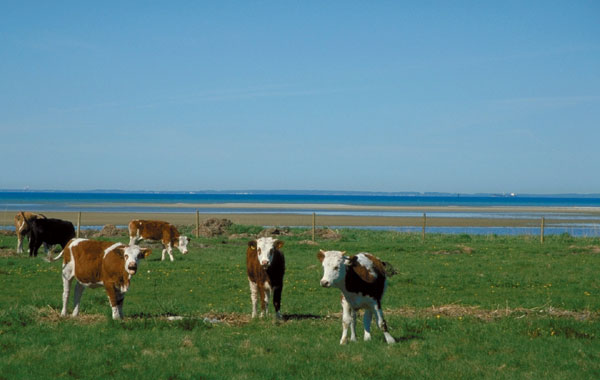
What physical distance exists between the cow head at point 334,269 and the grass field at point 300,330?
3.65 feet

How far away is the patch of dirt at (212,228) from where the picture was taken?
39.8 meters

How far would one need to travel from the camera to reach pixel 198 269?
23.9m

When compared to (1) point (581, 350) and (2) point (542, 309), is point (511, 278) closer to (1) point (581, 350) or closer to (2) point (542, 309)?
(2) point (542, 309)

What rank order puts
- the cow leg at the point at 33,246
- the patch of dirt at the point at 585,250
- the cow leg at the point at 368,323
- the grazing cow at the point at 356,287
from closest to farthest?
the grazing cow at the point at 356,287 < the cow leg at the point at 368,323 < the cow leg at the point at 33,246 < the patch of dirt at the point at 585,250

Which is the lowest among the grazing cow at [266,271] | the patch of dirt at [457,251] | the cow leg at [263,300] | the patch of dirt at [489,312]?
the patch of dirt at [457,251]

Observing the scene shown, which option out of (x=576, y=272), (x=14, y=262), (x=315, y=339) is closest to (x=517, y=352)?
(x=315, y=339)

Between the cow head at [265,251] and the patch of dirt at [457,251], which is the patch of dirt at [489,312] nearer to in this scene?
the cow head at [265,251]

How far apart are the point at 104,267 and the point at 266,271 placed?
331 centimetres

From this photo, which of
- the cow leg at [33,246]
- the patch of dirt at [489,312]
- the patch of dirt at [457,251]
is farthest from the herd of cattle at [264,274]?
the patch of dirt at [457,251]

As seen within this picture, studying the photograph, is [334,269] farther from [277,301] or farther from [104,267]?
[104,267]

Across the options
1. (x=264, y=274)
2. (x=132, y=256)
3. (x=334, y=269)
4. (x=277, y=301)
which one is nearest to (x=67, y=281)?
(x=132, y=256)

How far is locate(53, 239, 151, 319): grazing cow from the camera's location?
12.9 metres

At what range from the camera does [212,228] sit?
135 ft

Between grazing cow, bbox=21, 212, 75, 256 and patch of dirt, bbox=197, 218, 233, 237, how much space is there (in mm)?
10536
